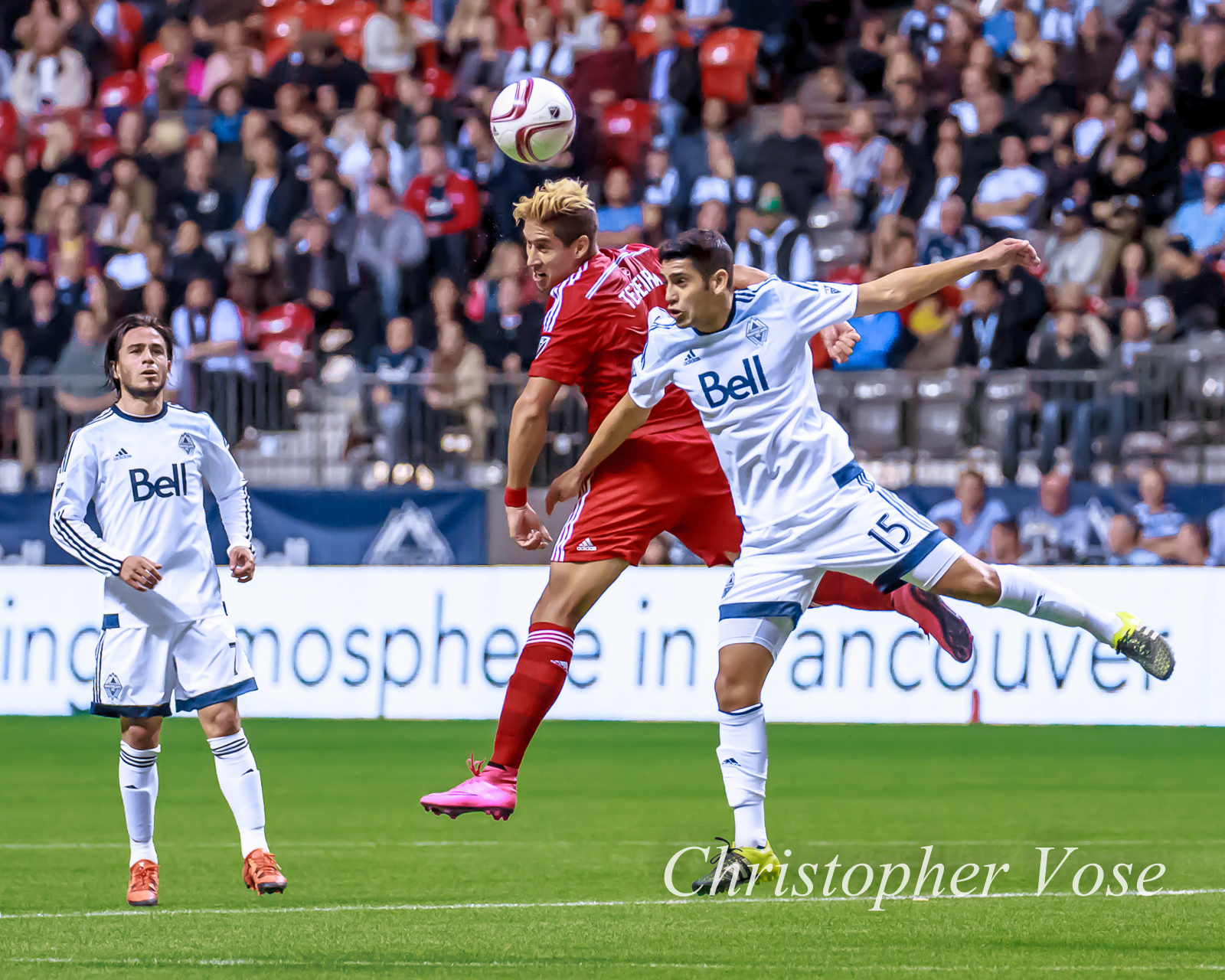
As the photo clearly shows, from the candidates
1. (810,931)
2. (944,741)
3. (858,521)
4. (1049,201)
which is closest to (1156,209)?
(1049,201)

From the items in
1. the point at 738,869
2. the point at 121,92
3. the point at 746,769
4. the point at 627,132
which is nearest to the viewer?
the point at 738,869

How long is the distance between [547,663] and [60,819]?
12.5ft

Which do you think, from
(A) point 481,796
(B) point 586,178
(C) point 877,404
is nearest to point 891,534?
(A) point 481,796

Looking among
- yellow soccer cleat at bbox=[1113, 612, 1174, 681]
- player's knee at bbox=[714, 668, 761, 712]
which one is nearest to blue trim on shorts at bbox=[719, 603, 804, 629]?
player's knee at bbox=[714, 668, 761, 712]

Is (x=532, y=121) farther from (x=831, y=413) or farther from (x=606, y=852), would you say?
(x=831, y=413)

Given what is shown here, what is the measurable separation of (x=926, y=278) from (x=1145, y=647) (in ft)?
5.44

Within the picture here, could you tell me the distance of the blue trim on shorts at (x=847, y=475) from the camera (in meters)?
7.52

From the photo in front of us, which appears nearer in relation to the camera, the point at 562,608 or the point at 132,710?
the point at 132,710

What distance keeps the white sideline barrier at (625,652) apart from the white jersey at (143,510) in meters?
7.32

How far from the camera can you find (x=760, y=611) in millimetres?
7504

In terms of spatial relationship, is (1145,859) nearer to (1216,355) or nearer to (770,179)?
(1216,355)

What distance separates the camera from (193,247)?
1952cm

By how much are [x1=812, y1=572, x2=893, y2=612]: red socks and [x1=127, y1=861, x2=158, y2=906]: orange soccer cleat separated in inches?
116

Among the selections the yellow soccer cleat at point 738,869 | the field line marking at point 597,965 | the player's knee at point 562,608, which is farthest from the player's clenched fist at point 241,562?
the yellow soccer cleat at point 738,869
